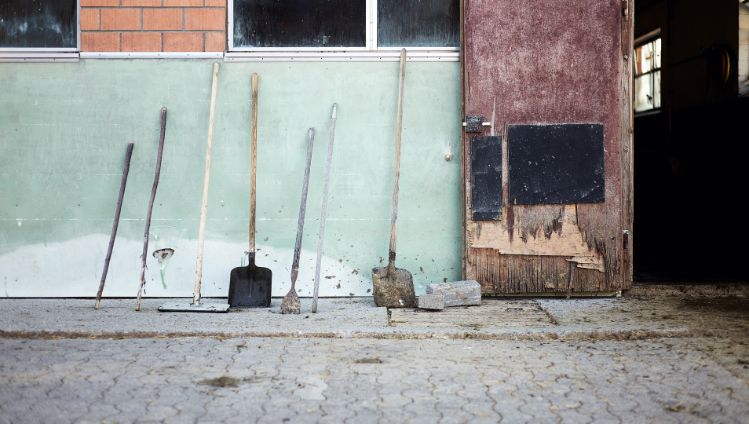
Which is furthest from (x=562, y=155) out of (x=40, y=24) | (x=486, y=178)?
(x=40, y=24)

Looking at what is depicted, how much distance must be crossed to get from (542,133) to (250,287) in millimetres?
2582

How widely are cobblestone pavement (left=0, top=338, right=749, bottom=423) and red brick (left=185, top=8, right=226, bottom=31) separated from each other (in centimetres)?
268

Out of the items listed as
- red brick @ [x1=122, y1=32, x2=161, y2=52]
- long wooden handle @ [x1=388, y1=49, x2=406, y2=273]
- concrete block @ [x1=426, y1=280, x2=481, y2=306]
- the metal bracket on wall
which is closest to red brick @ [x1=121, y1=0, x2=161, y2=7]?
red brick @ [x1=122, y1=32, x2=161, y2=52]

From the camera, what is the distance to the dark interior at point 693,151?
9.29 meters

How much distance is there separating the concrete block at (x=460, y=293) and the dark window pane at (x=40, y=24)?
359cm

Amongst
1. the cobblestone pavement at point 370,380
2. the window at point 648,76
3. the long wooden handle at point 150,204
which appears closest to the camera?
the cobblestone pavement at point 370,380

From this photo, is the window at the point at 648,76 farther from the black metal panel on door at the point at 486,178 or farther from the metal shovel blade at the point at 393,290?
the metal shovel blade at the point at 393,290

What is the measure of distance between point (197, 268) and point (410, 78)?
7.43ft

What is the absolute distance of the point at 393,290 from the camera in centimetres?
611

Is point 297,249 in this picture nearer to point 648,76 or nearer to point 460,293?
point 460,293

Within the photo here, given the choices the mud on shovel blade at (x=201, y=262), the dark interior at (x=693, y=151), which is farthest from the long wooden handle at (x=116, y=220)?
the dark interior at (x=693, y=151)

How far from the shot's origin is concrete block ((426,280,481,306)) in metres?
6.13

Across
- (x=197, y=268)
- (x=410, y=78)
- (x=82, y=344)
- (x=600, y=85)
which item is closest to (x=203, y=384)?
(x=82, y=344)

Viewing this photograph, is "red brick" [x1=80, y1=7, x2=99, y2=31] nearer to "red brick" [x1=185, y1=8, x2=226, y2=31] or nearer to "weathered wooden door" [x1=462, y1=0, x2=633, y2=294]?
"red brick" [x1=185, y1=8, x2=226, y2=31]
